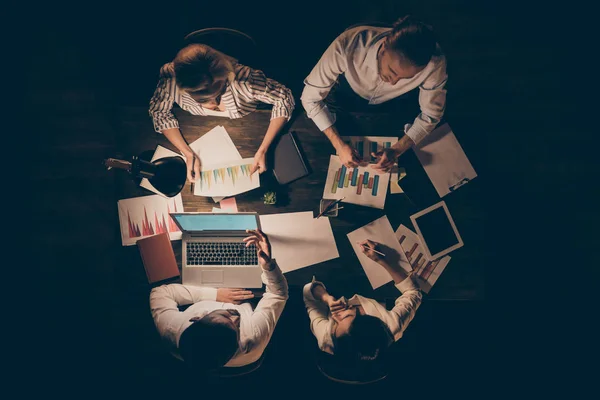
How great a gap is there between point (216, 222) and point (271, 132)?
59cm

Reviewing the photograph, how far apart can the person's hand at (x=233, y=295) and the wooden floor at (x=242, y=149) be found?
1.41ft

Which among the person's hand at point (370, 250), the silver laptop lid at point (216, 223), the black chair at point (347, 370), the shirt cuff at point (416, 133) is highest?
the shirt cuff at point (416, 133)

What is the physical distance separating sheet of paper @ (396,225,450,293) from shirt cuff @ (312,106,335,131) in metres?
0.71

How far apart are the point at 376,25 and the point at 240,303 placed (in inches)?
65.2

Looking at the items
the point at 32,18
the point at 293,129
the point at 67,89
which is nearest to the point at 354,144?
the point at 293,129

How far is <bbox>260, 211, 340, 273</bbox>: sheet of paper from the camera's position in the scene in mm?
1910

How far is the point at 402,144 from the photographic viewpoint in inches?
74.8

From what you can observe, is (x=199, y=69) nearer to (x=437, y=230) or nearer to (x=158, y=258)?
(x=158, y=258)

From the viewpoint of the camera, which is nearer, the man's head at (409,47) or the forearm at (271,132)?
the man's head at (409,47)

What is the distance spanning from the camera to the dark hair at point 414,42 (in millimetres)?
1485

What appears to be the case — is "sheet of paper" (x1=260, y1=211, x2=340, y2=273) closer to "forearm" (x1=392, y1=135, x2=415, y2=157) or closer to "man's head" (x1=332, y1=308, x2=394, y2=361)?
"man's head" (x1=332, y1=308, x2=394, y2=361)

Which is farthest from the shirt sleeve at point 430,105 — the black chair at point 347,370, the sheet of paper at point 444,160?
the black chair at point 347,370

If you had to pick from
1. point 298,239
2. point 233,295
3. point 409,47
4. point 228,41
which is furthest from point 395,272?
point 228,41

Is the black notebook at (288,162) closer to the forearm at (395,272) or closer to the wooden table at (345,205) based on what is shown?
the wooden table at (345,205)
